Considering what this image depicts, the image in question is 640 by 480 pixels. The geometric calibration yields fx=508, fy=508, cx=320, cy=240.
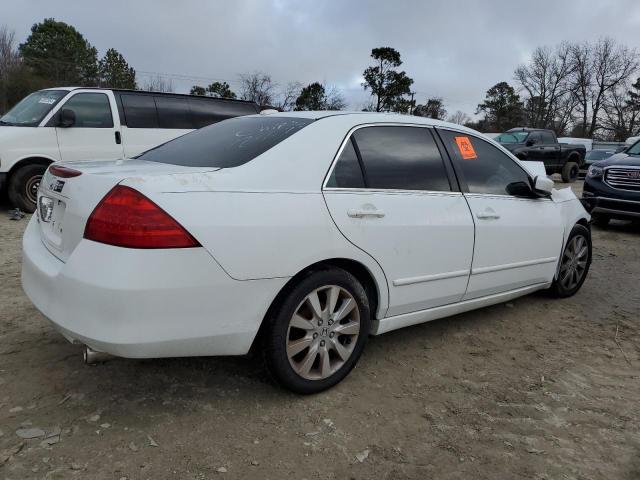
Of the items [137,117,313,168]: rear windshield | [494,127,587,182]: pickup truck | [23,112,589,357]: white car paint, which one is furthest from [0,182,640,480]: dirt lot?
[494,127,587,182]: pickup truck

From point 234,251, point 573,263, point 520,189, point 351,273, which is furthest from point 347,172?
point 573,263

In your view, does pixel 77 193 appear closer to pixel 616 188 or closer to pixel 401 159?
pixel 401 159

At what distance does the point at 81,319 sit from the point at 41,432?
604 millimetres

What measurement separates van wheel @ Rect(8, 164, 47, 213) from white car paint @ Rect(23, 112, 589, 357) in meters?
4.81

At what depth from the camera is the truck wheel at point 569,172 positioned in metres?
17.5

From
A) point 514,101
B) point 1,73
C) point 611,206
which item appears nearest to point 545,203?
point 611,206

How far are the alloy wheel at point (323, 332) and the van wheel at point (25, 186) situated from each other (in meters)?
5.95

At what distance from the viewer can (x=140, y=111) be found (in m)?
7.93

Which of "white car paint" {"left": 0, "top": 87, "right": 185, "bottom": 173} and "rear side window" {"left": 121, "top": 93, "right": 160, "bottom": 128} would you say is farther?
"rear side window" {"left": 121, "top": 93, "right": 160, "bottom": 128}

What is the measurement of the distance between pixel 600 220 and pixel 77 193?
8.92 metres

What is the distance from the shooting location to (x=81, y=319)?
216cm

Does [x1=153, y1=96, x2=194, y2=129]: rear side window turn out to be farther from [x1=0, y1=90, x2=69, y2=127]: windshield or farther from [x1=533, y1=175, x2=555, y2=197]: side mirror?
[x1=533, y1=175, x2=555, y2=197]: side mirror

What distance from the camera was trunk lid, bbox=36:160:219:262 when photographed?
226 centimetres

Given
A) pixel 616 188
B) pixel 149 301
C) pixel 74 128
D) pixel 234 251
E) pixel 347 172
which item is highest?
pixel 74 128
